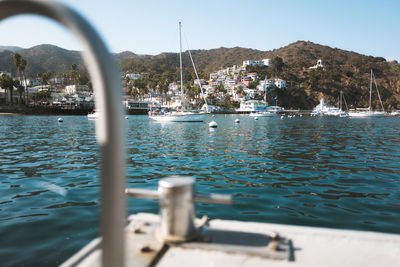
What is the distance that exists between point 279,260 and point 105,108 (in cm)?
192

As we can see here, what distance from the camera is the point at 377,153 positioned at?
1455cm

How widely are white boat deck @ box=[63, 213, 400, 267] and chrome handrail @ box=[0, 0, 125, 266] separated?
1.21 m

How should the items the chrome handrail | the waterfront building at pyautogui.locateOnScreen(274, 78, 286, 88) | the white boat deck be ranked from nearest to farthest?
the chrome handrail, the white boat deck, the waterfront building at pyautogui.locateOnScreen(274, 78, 286, 88)

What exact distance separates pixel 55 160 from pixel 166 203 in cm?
1176

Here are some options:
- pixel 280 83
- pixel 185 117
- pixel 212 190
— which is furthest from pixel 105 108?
pixel 280 83

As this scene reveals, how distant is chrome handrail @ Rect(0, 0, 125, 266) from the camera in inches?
44.7

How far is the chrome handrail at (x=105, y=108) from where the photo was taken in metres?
1.14

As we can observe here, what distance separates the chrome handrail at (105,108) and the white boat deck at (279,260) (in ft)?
3.97

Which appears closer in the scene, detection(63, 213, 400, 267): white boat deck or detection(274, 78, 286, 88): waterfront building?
detection(63, 213, 400, 267): white boat deck

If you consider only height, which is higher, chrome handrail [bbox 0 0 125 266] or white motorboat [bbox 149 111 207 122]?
chrome handrail [bbox 0 0 125 266]

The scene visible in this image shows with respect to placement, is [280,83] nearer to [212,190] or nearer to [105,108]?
[212,190]

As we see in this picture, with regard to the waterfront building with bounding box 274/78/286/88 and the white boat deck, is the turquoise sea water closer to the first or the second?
the white boat deck

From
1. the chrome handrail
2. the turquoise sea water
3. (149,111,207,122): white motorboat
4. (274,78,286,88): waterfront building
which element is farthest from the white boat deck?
(274,78,286,88): waterfront building

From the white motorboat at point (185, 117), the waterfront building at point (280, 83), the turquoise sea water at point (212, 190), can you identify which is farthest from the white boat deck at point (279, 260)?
the waterfront building at point (280, 83)
